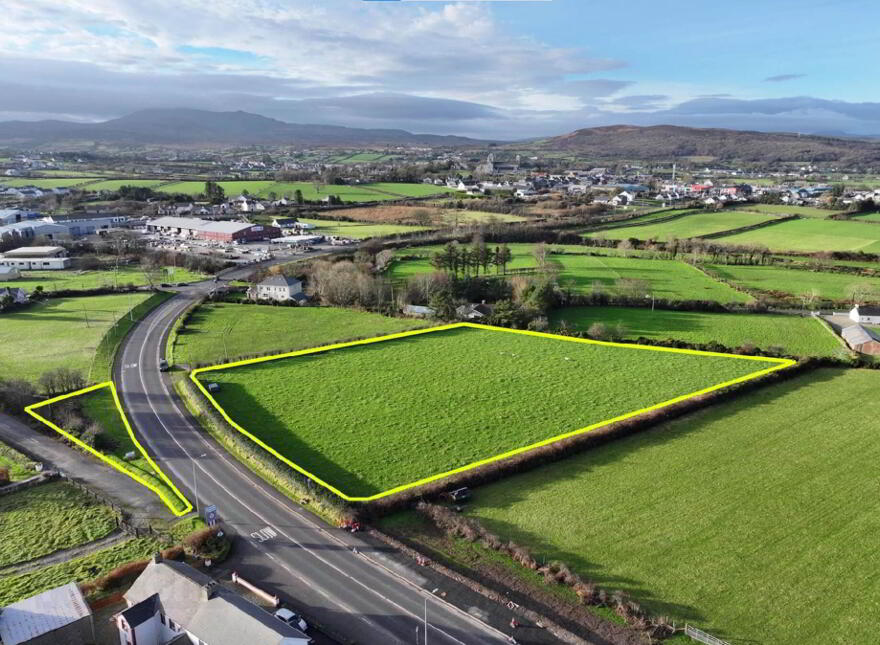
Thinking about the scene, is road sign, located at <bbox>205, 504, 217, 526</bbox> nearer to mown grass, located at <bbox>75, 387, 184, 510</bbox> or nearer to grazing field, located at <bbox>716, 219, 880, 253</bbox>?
mown grass, located at <bbox>75, 387, 184, 510</bbox>

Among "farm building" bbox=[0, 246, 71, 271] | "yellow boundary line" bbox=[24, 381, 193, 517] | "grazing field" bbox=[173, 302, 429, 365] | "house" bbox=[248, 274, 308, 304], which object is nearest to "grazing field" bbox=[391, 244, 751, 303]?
"house" bbox=[248, 274, 308, 304]

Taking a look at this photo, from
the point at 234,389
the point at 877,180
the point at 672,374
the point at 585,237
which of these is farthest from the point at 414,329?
the point at 877,180

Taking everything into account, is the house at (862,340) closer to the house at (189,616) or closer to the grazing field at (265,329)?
the grazing field at (265,329)

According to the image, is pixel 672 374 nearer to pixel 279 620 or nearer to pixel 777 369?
pixel 777 369

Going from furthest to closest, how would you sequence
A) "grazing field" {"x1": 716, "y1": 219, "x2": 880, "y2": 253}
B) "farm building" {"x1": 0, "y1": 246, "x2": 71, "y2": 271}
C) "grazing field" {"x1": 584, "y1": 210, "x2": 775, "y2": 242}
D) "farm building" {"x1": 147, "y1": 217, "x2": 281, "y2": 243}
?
"farm building" {"x1": 147, "y1": 217, "x2": 281, "y2": 243}
"grazing field" {"x1": 584, "y1": 210, "x2": 775, "y2": 242}
"grazing field" {"x1": 716, "y1": 219, "x2": 880, "y2": 253}
"farm building" {"x1": 0, "y1": 246, "x2": 71, "y2": 271}

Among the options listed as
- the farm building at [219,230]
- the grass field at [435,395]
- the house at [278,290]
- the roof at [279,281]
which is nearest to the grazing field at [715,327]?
the grass field at [435,395]

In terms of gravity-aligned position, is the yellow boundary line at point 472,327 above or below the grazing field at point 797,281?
below

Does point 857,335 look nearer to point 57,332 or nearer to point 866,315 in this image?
point 866,315
